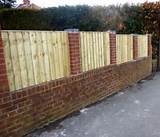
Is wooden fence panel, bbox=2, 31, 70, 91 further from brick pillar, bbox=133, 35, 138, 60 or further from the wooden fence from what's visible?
brick pillar, bbox=133, 35, 138, 60

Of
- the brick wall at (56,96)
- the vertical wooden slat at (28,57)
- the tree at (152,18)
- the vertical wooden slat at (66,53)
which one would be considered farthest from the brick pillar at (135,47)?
the vertical wooden slat at (28,57)

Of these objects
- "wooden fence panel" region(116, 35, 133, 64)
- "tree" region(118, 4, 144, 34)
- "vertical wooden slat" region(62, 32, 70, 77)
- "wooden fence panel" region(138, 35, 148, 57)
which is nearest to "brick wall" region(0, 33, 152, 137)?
"vertical wooden slat" region(62, 32, 70, 77)

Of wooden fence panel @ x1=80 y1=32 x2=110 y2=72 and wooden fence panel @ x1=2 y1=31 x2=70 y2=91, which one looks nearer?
wooden fence panel @ x1=2 y1=31 x2=70 y2=91

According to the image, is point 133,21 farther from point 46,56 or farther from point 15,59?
point 15,59

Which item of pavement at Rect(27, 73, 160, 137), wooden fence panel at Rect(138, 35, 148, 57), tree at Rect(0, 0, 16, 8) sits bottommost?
pavement at Rect(27, 73, 160, 137)

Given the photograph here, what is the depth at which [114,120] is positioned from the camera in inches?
248

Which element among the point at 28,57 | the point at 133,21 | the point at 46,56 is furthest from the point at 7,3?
the point at 28,57

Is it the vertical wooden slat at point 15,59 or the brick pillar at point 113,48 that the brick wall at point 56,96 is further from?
the vertical wooden slat at point 15,59

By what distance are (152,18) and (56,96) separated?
11207mm

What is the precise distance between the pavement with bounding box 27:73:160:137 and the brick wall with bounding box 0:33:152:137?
0.73 ft

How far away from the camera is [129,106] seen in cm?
758

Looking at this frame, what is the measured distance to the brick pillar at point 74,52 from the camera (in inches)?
273

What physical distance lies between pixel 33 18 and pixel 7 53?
484 inches

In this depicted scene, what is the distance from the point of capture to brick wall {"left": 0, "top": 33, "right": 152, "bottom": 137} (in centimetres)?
515
